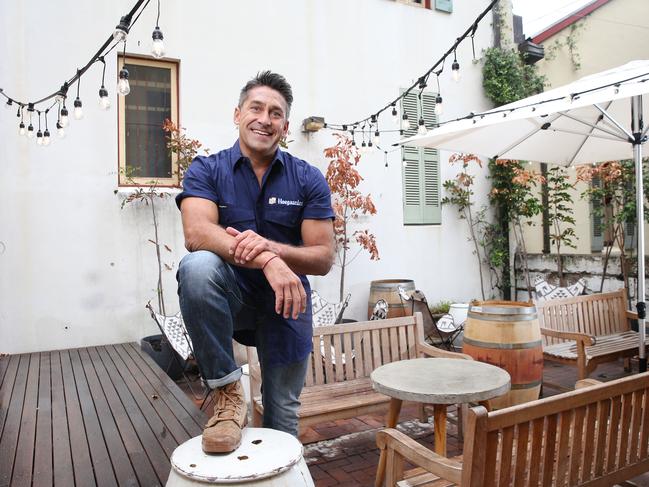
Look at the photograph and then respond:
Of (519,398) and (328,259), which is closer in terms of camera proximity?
(328,259)

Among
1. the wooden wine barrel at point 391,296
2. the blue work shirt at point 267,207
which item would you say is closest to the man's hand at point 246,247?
the blue work shirt at point 267,207

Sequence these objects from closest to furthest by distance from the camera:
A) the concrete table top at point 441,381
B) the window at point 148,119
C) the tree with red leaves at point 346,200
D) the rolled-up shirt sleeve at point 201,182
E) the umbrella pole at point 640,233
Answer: the rolled-up shirt sleeve at point 201,182 → the concrete table top at point 441,381 → the umbrella pole at point 640,233 → the window at point 148,119 → the tree with red leaves at point 346,200

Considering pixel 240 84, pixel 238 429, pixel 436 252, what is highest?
pixel 240 84

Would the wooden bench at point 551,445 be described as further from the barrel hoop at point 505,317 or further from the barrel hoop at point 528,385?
the barrel hoop at point 505,317

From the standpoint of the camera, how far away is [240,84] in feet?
20.1

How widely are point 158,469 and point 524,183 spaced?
21.0 feet

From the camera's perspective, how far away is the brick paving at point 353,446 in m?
3.03

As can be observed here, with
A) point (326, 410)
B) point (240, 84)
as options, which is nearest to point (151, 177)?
point (240, 84)

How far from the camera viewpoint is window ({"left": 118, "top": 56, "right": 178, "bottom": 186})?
5.64 metres

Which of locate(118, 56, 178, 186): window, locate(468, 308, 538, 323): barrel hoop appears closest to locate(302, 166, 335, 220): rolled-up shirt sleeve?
locate(468, 308, 538, 323): barrel hoop

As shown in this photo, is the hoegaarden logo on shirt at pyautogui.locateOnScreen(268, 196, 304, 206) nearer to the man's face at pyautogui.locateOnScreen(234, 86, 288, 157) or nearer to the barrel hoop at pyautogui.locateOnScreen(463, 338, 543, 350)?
the man's face at pyautogui.locateOnScreen(234, 86, 288, 157)

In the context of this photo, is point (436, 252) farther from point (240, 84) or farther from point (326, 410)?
point (326, 410)

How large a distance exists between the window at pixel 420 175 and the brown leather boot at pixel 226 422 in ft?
19.0

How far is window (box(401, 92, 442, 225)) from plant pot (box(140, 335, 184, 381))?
12.4 ft
